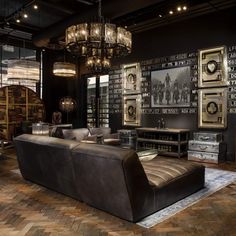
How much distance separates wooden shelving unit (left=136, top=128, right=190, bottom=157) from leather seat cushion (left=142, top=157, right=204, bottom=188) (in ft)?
8.26

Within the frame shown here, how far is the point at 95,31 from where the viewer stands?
4309 millimetres

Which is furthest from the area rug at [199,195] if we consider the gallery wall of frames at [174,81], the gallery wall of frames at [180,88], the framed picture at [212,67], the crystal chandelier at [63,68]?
the crystal chandelier at [63,68]

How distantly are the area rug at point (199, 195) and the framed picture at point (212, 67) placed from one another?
2277 mm

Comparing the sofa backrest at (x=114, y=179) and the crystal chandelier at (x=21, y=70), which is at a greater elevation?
the crystal chandelier at (x=21, y=70)

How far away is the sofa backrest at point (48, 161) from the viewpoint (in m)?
3.42

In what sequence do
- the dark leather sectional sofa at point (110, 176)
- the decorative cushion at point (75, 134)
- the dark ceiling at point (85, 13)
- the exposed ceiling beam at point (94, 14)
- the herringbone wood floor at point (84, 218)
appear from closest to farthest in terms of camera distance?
the herringbone wood floor at point (84, 218) → the dark leather sectional sofa at point (110, 176) → the exposed ceiling beam at point (94, 14) → the dark ceiling at point (85, 13) → the decorative cushion at point (75, 134)

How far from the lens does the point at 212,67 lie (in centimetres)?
644

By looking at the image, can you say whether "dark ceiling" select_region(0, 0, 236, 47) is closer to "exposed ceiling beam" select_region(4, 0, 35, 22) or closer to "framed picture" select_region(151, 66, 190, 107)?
"exposed ceiling beam" select_region(4, 0, 35, 22)

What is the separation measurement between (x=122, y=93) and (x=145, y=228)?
6059mm

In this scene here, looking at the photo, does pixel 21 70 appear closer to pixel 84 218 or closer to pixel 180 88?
pixel 180 88

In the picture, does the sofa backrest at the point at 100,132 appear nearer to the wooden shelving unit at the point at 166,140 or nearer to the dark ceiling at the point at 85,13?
the wooden shelving unit at the point at 166,140

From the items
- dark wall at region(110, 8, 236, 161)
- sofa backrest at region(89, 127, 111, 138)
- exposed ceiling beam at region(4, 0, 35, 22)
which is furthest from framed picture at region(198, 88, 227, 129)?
exposed ceiling beam at region(4, 0, 35, 22)

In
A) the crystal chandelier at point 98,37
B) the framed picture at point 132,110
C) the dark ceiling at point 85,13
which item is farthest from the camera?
the framed picture at point 132,110

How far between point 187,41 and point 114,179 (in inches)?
210
